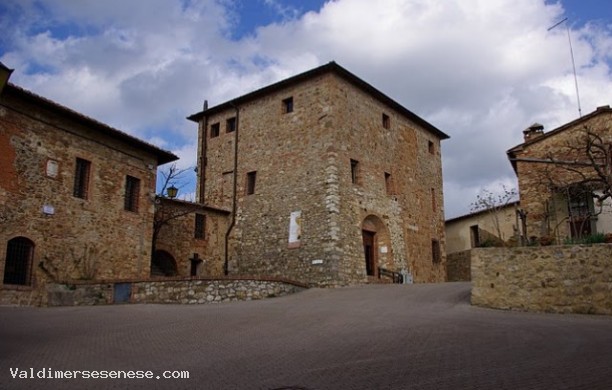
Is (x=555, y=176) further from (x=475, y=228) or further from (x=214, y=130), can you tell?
(x=214, y=130)

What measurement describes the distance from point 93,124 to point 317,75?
9.43 m

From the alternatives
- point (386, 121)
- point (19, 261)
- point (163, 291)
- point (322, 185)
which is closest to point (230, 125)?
point (322, 185)

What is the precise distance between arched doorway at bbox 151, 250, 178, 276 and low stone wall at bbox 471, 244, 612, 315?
12.7 m

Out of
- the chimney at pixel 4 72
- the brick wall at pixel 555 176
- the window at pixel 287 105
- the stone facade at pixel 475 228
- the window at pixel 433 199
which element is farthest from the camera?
the stone facade at pixel 475 228

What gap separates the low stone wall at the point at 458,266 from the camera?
97.4 ft

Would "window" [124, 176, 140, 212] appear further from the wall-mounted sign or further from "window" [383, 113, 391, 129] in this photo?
"window" [383, 113, 391, 129]

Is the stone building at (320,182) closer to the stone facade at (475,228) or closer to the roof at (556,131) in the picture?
the stone facade at (475,228)

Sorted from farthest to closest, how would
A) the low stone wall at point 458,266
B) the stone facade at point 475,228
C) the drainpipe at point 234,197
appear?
the low stone wall at point 458,266
the stone facade at point 475,228
the drainpipe at point 234,197

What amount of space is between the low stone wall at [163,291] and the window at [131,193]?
4210mm

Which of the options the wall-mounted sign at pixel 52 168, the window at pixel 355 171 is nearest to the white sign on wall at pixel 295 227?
the window at pixel 355 171

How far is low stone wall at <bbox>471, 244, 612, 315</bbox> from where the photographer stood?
40.7ft

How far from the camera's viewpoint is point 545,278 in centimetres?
1294

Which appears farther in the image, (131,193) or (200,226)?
(200,226)

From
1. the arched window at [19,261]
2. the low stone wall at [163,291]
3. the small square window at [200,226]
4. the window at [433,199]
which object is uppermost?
the window at [433,199]
